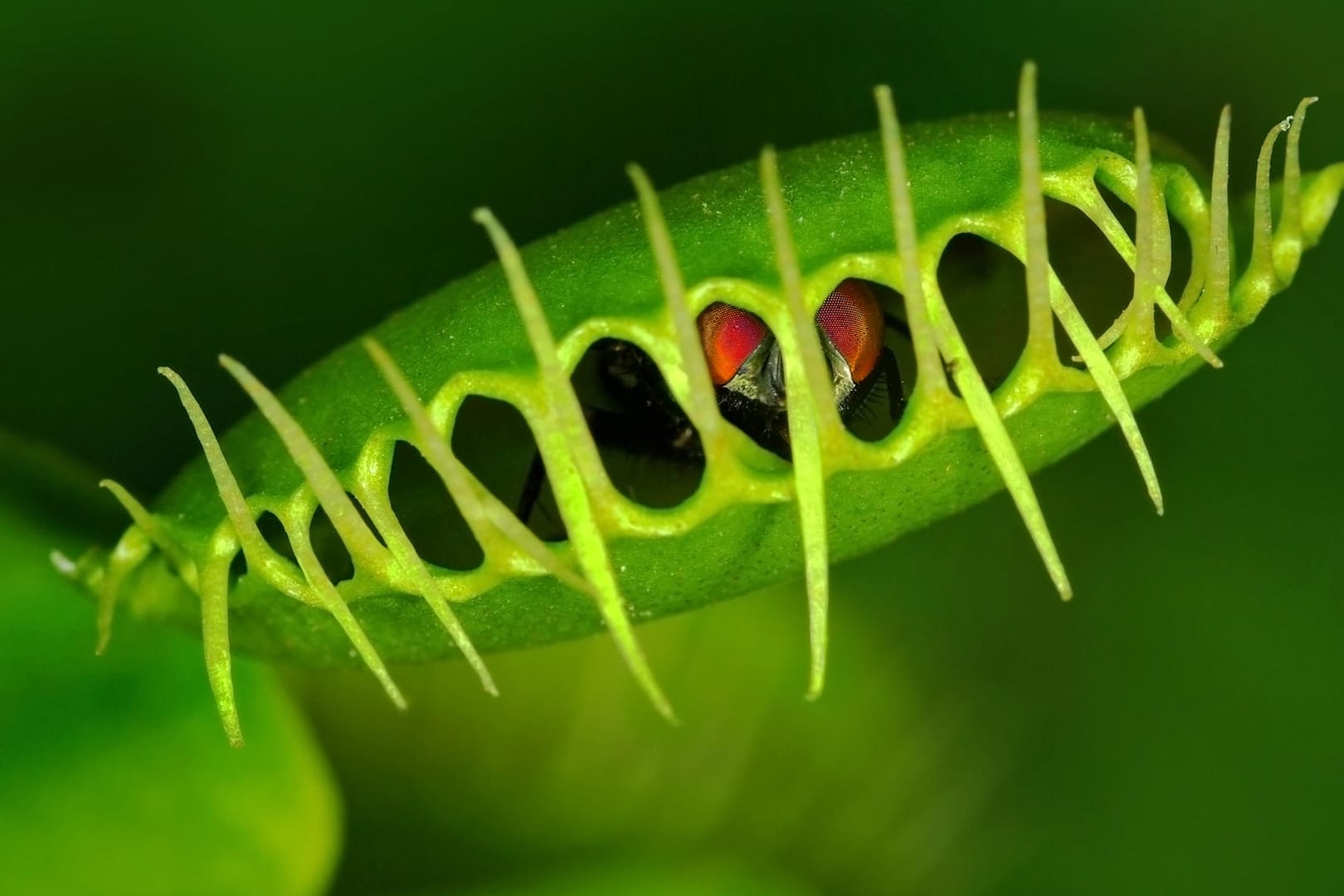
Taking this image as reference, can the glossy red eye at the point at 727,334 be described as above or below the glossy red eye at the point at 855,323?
above

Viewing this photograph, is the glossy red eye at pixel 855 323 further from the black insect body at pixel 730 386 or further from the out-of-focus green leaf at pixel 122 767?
the out-of-focus green leaf at pixel 122 767

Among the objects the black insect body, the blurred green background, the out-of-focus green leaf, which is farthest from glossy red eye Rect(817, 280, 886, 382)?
the out-of-focus green leaf

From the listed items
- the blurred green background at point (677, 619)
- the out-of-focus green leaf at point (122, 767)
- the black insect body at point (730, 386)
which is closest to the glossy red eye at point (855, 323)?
the black insect body at point (730, 386)

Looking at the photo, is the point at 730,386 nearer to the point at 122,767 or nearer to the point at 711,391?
the point at 711,391

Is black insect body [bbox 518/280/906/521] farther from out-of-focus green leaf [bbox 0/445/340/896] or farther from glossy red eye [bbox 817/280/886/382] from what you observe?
out-of-focus green leaf [bbox 0/445/340/896]

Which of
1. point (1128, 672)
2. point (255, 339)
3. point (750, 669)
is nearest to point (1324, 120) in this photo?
point (1128, 672)

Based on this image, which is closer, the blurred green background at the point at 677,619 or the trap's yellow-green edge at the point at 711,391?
the trap's yellow-green edge at the point at 711,391

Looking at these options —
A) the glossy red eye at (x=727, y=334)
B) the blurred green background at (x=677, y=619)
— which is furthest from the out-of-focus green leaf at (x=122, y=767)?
the glossy red eye at (x=727, y=334)

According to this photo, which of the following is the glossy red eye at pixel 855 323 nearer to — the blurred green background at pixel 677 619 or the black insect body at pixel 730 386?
the black insect body at pixel 730 386
